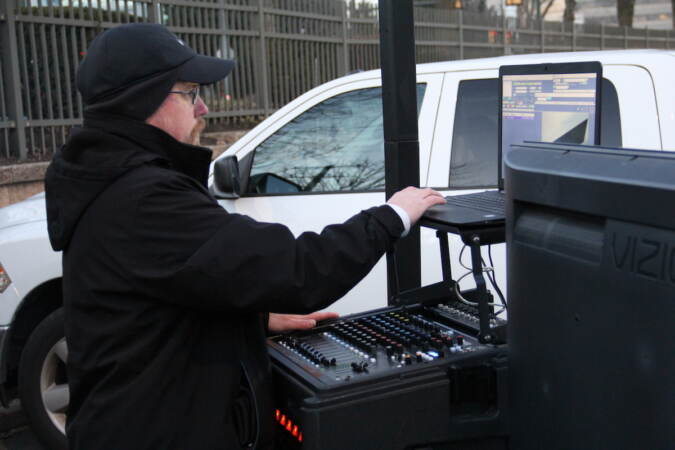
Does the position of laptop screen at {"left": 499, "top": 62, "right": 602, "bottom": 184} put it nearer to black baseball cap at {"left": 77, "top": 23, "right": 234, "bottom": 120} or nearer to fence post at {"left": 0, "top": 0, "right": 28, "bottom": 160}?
black baseball cap at {"left": 77, "top": 23, "right": 234, "bottom": 120}

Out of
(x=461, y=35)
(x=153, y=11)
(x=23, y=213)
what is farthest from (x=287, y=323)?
(x=461, y=35)

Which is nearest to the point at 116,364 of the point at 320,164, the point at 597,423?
the point at 597,423

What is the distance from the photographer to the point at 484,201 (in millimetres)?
2355

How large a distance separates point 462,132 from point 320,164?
0.84 m

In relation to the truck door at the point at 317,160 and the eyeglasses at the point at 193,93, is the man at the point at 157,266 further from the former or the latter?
the truck door at the point at 317,160

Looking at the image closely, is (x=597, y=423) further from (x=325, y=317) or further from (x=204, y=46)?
(x=204, y=46)

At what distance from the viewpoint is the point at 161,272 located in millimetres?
1850

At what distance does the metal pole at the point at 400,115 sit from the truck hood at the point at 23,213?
7.46 feet

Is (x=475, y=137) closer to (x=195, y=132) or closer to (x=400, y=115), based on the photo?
(x=400, y=115)

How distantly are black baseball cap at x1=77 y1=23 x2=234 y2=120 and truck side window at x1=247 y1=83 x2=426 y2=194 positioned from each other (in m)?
2.41

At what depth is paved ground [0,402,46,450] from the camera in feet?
15.1

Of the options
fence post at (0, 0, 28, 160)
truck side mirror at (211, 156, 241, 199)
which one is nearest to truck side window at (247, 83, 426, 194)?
truck side mirror at (211, 156, 241, 199)

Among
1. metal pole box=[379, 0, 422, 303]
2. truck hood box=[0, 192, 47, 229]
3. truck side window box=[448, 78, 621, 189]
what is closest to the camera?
metal pole box=[379, 0, 422, 303]

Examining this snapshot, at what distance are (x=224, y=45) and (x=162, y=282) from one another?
31.3ft
